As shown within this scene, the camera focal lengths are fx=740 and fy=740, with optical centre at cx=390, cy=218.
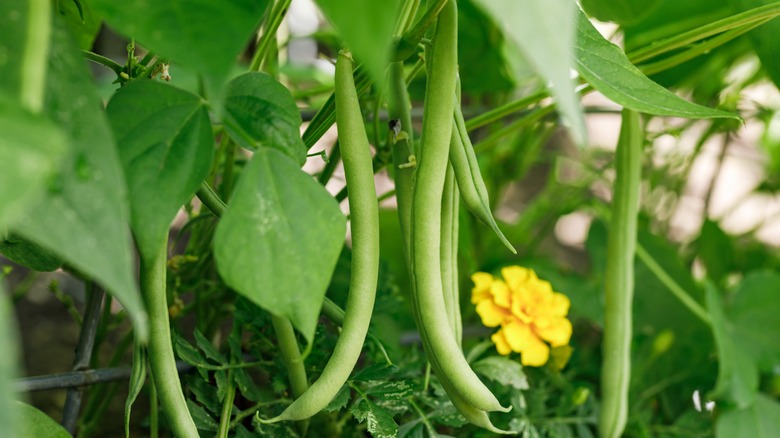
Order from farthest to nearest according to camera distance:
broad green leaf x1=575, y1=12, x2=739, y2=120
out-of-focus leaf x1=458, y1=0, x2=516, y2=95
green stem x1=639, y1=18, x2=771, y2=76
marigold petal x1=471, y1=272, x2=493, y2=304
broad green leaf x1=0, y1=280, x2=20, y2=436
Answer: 1. out-of-focus leaf x1=458, y1=0, x2=516, y2=95
2. marigold petal x1=471, y1=272, x2=493, y2=304
3. green stem x1=639, y1=18, x2=771, y2=76
4. broad green leaf x1=575, y1=12, x2=739, y2=120
5. broad green leaf x1=0, y1=280, x2=20, y2=436

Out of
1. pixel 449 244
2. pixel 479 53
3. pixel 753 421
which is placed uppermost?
pixel 479 53

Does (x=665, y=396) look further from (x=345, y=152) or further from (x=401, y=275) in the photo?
(x=345, y=152)

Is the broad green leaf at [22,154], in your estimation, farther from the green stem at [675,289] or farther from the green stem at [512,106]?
the green stem at [675,289]

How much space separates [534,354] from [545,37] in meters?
0.45

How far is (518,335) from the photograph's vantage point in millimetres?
644

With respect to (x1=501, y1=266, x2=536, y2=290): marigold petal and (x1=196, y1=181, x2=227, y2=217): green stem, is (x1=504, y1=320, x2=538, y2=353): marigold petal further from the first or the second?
(x1=196, y1=181, x2=227, y2=217): green stem

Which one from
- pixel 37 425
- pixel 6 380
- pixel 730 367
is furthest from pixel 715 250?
pixel 6 380

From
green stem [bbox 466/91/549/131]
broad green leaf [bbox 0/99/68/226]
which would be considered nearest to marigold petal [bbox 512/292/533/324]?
green stem [bbox 466/91/549/131]

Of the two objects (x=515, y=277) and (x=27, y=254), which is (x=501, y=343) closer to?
(x=515, y=277)

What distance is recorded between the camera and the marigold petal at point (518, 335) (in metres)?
0.64

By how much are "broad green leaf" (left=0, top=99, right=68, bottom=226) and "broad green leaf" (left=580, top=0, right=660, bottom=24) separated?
19.5 inches

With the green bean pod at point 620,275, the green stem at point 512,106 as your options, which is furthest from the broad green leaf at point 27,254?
the green bean pod at point 620,275

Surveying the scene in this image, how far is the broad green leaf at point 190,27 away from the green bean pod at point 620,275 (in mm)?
417

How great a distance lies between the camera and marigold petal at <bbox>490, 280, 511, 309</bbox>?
65cm
